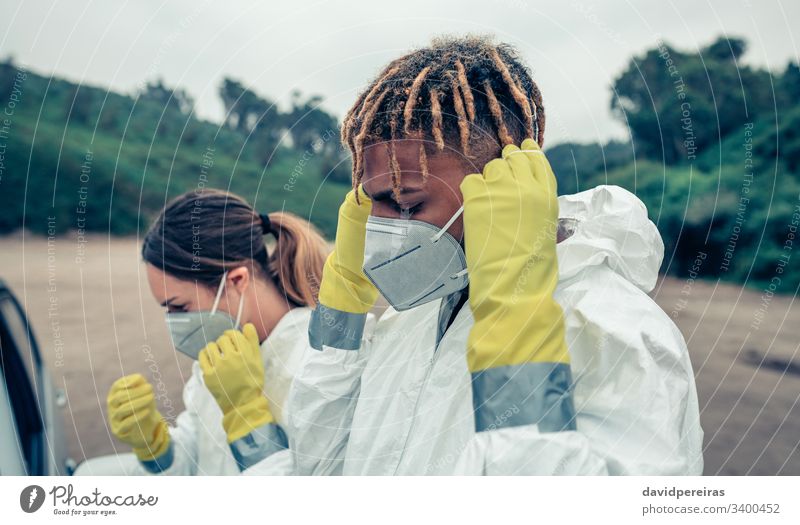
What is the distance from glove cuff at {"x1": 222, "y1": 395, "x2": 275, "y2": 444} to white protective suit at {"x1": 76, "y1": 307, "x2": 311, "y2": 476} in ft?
0.17

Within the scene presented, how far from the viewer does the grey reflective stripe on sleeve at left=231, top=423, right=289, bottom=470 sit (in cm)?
148

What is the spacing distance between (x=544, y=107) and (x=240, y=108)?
0.84 meters

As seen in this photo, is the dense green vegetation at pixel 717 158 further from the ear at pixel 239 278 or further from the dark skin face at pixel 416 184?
the ear at pixel 239 278

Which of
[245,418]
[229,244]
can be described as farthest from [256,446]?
[229,244]

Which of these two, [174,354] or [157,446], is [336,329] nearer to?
[157,446]

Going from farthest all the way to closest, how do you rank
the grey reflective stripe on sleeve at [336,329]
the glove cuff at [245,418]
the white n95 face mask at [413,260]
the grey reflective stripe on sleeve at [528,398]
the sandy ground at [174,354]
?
→ the sandy ground at [174,354]
the glove cuff at [245,418]
the grey reflective stripe on sleeve at [336,329]
the white n95 face mask at [413,260]
the grey reflective stripe on sleeve at [528,398]

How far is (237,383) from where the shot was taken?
153 centimetres

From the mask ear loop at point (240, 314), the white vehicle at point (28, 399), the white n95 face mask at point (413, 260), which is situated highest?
the white n95 face mask at point (413, 260)

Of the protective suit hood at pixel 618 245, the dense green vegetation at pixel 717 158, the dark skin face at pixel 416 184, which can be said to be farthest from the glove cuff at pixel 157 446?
the dense green vegetation at pixel 717 158

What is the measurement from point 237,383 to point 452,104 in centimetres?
83

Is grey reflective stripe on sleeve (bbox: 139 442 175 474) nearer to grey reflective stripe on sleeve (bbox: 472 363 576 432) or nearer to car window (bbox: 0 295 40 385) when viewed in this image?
car window (bbox: 0 295 40 385)

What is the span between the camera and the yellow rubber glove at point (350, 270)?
1.43m

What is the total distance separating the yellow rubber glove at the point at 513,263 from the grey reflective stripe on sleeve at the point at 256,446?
657 mm
